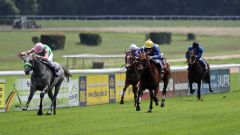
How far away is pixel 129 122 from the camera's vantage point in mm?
15922

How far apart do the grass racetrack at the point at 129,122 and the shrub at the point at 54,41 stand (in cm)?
3104

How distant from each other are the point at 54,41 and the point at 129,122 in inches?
1439

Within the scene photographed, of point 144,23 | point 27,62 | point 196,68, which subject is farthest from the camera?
point 144,23

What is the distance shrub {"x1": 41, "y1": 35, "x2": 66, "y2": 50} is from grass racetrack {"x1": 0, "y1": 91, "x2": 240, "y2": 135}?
31039 millimetres

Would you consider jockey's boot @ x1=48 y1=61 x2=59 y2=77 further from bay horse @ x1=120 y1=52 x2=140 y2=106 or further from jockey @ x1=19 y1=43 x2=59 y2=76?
bay horse @ x1=120 y1=52 x2=140 y2=106

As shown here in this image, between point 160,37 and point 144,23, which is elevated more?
point 144,23

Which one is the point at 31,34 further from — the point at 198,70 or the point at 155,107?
the point at 155,107

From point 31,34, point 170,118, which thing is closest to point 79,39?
point 31,34

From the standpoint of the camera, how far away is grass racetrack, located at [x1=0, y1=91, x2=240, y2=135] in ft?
→ 47.1

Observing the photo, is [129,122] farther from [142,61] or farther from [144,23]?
[144,23]

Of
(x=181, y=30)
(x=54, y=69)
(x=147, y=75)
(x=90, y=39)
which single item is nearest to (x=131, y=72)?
(x=147, y=75)
